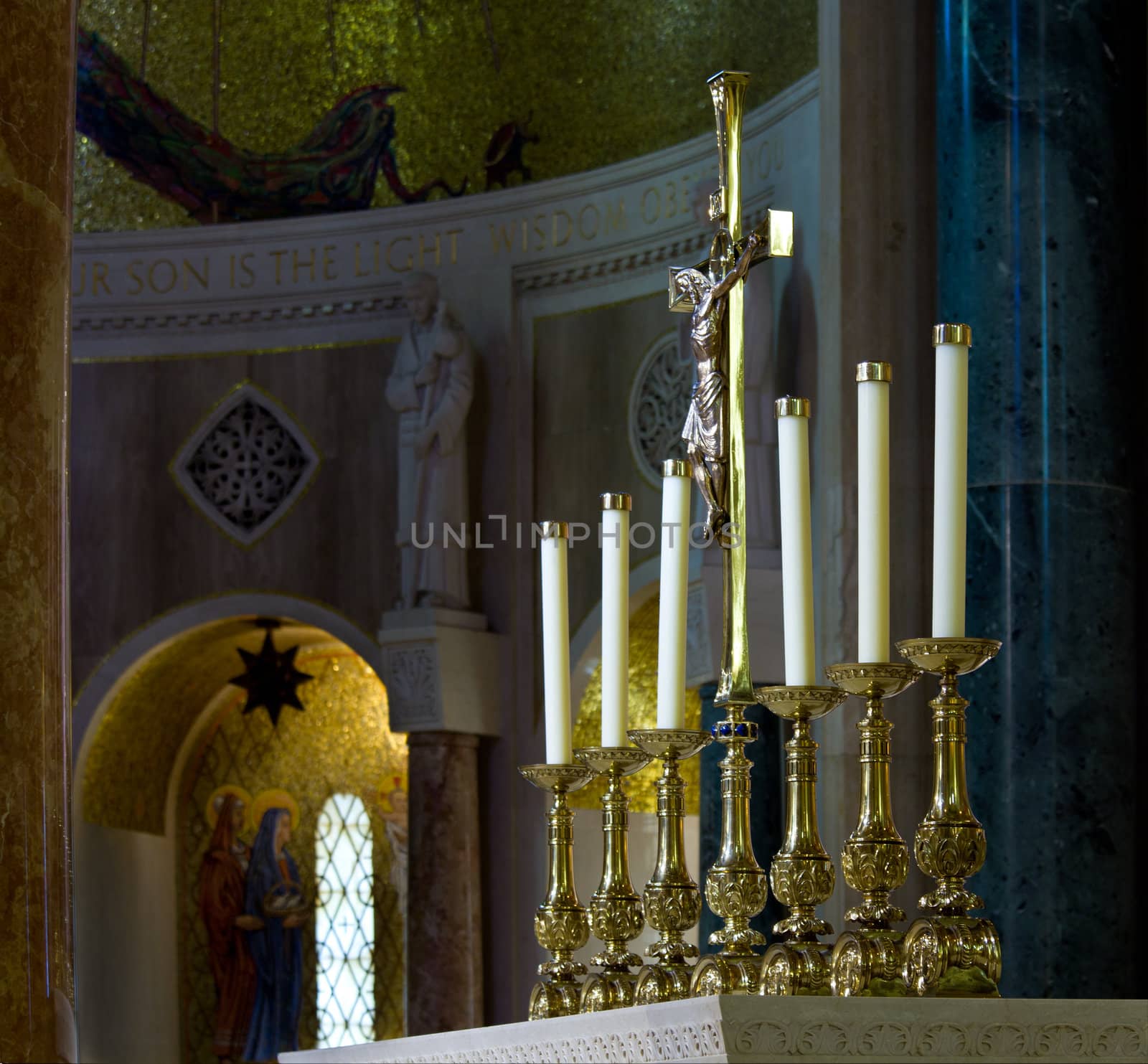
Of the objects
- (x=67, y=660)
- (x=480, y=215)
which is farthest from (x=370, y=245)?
(x=67, y=660)

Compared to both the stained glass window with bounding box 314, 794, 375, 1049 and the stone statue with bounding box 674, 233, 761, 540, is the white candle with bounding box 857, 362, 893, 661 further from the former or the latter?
the stained glass window with bounding box 314, 794, 375, 1049

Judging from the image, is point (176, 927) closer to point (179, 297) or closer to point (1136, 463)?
point (179, 297)

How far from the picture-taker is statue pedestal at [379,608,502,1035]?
9.13 meters

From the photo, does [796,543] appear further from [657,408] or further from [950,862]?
[657,408]

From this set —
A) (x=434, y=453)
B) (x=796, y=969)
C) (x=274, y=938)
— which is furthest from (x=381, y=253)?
(x=796, y=969)

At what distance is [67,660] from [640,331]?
6.40 metres

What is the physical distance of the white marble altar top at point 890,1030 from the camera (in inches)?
83.0

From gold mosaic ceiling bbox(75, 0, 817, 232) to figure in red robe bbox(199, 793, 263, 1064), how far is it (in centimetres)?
324

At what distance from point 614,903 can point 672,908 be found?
0.69ft

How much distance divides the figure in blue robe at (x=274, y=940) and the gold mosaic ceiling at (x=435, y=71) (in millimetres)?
3273

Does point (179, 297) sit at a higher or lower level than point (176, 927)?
higher

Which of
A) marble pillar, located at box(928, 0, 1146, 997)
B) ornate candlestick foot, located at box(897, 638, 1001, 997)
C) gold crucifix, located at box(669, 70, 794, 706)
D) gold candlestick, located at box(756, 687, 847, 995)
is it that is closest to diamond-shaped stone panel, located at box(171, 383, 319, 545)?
marble pillar, located at box(928, 0, 1146, 997)

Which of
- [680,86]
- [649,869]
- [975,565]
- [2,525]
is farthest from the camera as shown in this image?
[649,869]

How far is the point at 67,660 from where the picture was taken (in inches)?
122
